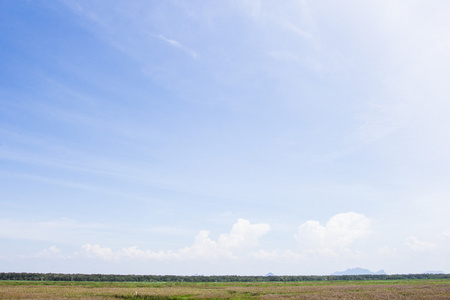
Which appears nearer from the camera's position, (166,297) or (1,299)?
(1,299)

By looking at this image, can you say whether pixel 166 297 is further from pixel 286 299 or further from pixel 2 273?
pixel 2 273

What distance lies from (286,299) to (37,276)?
Result: 11115cm

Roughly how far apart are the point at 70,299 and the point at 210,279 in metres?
97.5

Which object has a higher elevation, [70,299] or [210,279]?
[70,299]

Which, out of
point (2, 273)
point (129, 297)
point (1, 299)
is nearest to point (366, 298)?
point (129, 297)

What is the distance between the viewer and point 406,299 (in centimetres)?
4238

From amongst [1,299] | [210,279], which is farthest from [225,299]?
[210,279]

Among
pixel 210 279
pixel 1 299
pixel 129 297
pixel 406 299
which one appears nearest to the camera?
pixel 1 299

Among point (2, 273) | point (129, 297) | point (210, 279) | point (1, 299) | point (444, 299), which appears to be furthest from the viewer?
point (210, 279)

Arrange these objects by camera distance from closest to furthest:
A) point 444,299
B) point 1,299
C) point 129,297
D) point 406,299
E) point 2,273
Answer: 1. point 1,299
2. point 444,299
3. point 406,299
4. point 129,297
5. point 2,273

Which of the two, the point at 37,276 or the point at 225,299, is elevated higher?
the point at 225,299

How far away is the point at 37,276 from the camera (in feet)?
367

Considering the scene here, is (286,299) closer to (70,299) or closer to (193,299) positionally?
(193,299)

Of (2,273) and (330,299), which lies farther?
(2,273)
